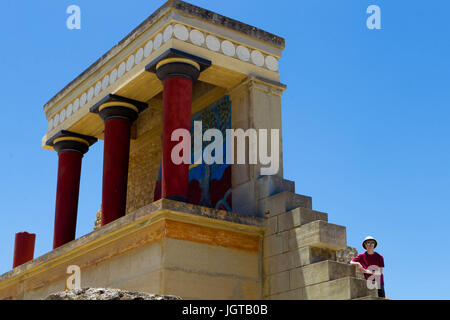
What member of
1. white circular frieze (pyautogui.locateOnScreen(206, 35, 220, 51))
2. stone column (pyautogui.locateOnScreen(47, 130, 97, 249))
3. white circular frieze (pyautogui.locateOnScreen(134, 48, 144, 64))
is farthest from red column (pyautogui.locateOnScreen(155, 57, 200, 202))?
stone column (pyautogui.locateOnScreen(47, 130, 97, 249))

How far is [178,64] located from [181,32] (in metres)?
0.79

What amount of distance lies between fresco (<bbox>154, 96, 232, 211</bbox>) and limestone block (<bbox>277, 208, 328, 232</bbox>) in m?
1.94

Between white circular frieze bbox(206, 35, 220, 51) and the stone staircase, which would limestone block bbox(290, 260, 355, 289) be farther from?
white circular frieze bbox(206, 35, 220, 51)

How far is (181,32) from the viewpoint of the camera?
607 inches

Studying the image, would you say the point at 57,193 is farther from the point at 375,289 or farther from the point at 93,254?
the point at 375,289

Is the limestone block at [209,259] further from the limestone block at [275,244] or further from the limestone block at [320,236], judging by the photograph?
the limestone block at [320,236]

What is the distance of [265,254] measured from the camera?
14.3 m

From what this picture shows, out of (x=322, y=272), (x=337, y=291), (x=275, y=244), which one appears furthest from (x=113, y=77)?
(x=337, y=291)

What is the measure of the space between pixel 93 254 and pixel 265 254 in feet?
12.8

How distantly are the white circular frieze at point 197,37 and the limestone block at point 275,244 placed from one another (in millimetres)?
4802

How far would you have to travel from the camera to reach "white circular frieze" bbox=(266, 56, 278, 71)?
54.3 feet

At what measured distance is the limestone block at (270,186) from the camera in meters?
14.8

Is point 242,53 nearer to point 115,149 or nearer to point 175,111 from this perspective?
point 175,111
